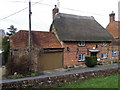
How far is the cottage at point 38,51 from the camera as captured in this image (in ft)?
58.6

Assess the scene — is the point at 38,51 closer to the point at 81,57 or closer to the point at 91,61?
the point at 81,57

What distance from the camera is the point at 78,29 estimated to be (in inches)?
1034

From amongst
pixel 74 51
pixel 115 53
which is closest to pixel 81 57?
pixel 74 51

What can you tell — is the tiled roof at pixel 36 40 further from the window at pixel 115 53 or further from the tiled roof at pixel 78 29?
the window at pixel 115 53

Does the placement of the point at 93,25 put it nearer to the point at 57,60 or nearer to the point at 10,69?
the point at 57,60

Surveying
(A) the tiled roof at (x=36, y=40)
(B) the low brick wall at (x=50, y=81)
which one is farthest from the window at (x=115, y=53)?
(B) the low brick wall at (x=50, y=81)

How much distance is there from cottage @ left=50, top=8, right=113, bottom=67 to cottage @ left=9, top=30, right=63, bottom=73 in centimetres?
131

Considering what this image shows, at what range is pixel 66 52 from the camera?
74.3 ft

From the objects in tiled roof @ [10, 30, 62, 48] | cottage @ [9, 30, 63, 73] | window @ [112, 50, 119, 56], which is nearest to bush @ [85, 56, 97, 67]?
cottage @ [9, 30, 63, 73]

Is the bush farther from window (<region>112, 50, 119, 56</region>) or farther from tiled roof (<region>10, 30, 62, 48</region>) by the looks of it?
window (<region>112, 50, 119, 56</region>)

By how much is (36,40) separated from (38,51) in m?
2.48

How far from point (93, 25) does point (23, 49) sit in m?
16.5

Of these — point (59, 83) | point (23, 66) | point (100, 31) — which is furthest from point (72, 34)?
point (59, 83)

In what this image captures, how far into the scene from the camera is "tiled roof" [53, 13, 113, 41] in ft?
78.3
